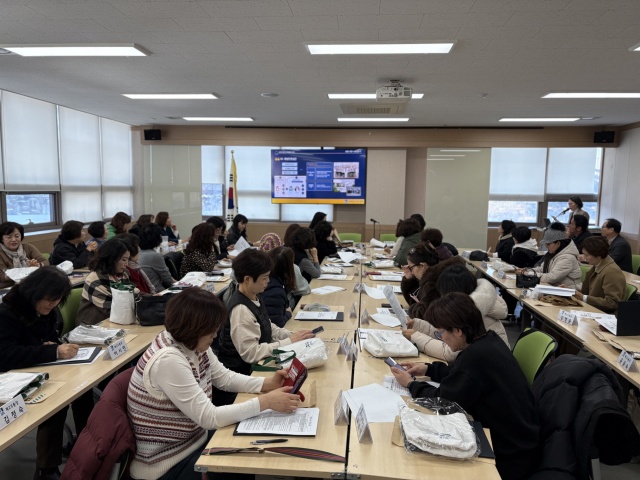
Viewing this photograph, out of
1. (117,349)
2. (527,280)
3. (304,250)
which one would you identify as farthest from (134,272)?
(527,280)

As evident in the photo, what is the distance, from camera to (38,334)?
2.45 meters

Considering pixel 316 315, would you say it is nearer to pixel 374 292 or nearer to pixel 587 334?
pixel 374 292

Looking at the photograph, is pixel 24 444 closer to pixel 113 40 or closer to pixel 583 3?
pixel 113 40

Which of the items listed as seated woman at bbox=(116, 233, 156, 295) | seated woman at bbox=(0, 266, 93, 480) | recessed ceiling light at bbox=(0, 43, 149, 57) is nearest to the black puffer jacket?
seated woman at bbox=(0, 266, 93, 480)

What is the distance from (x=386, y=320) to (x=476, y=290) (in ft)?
2.32

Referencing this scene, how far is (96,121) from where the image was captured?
8.23 m

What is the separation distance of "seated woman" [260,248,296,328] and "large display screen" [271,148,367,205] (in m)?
6.27

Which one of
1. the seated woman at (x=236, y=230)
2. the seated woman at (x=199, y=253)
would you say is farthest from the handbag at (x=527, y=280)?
the seated woman at (x=236, y=230)

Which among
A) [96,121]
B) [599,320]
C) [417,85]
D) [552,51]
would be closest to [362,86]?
[417,85]

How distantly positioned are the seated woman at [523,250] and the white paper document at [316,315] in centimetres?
350

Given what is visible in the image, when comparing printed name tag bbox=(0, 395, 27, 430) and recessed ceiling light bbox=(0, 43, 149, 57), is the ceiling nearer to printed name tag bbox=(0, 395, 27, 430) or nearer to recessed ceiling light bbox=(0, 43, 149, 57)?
recessed ceiling light bbox=(0, 43, 149, 57)

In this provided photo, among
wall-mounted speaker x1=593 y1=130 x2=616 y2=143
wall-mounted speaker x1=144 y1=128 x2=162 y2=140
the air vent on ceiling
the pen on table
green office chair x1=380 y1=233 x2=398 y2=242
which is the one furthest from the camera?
wall-mounted speaker x1=144 y1=128 x2=162 y2=140

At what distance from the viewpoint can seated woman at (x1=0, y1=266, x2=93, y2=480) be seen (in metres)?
2.25

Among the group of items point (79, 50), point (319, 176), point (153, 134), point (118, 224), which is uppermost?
point (79, 50)
